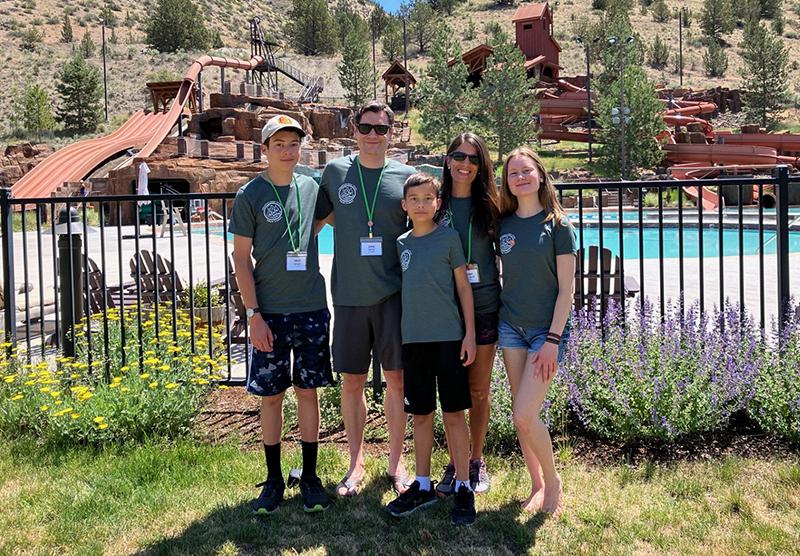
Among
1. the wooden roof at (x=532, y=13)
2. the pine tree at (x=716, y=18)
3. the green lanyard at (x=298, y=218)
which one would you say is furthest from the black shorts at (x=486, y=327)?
the pine tree at (x=716, y=18)

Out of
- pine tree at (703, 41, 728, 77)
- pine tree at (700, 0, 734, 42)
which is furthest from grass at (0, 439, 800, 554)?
pine tree at (700, 0, 734, 42)

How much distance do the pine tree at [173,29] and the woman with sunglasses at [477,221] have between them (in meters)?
75.6

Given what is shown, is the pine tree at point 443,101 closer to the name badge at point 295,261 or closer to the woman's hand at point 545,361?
the name badge at point 295,261

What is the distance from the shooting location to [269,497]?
3797mm

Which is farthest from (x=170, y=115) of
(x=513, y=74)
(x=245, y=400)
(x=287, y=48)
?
(x=287, y=48)

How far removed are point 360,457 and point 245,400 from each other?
177 cm

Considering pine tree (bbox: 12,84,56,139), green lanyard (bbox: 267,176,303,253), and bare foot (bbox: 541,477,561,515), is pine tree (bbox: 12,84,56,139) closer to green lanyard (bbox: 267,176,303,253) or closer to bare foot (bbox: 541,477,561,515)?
green lanyard (bbox: 267,176,303,253)

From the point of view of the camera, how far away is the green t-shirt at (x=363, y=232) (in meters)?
3.77

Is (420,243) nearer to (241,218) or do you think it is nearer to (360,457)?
(241,218)

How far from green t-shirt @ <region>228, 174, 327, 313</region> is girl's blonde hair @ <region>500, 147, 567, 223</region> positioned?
3.34ft

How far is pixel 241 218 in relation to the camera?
366 cm

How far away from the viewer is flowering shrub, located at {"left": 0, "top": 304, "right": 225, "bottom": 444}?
4.71 m

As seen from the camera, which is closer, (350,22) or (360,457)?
(360,457)

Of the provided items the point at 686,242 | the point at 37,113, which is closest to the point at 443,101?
the point at 686,242
